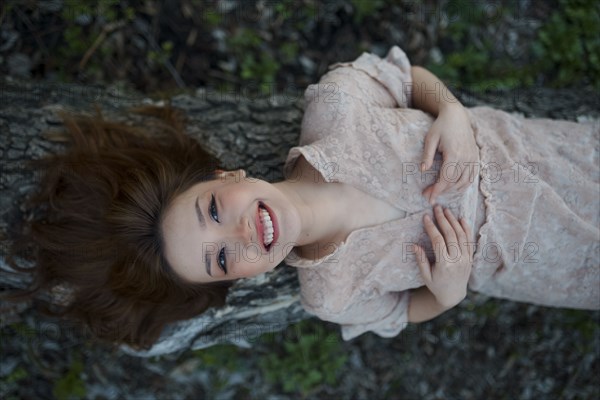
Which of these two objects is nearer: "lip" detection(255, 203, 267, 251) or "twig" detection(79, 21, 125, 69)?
"lip" detection(255, 203, 267, 251)

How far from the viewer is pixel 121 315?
244cm

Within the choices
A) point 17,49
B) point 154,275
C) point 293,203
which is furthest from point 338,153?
point 17,49

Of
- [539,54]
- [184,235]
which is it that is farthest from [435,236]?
[539,54]

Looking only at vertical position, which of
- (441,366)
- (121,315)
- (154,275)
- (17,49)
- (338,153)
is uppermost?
(17,49)

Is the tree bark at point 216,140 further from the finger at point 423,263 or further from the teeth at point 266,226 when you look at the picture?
the finger at point 423,263

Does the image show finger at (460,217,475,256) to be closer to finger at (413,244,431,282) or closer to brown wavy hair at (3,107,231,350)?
finger at (413,244,431,282)

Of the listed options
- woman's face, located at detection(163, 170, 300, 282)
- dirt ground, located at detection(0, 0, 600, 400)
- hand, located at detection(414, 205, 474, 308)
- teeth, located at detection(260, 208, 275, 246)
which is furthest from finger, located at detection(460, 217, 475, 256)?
dirt ground, located at detection(0, 0, 600, 400)

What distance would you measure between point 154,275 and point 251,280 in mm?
473

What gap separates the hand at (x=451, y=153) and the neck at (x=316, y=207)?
40 centimetres

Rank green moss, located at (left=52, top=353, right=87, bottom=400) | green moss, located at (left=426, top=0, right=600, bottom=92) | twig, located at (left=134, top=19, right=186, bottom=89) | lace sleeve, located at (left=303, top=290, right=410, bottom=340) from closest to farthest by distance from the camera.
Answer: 1. lace sleeve, located at (left=303, top=290, right=410, bottom=340)
2. green moss, located at (left=52, top=353, right=87, bottom=400)
3. twig, located at (left=134, top=19, right=186, bottom=89)
4. green moss, located at (left=426, top=0, right=600, bottom=92)

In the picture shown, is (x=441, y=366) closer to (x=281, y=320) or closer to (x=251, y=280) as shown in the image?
(x=281, y=320)

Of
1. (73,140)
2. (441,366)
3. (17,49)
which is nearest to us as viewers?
(73,140)

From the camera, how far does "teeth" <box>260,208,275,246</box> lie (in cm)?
205

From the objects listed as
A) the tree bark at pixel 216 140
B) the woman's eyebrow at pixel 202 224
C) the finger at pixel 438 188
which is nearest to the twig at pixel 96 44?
the tree bark at pixel 216 140
